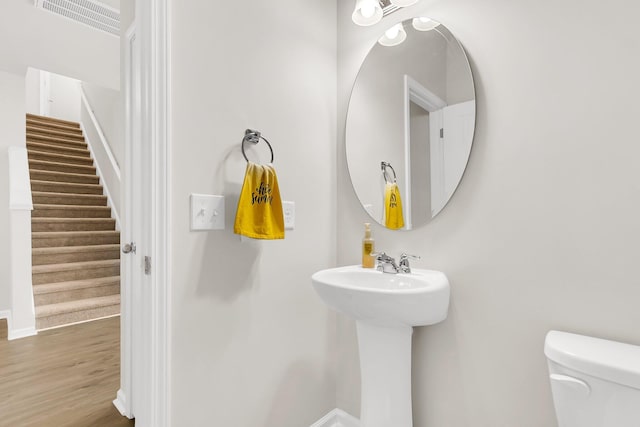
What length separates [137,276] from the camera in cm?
169

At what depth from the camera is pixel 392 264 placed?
1.34m

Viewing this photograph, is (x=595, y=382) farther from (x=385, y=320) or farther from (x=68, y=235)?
(x=68, y=235)

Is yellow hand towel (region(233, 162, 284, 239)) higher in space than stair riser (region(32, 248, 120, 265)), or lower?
higher

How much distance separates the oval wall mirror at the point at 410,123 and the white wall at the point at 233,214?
0.67 feet

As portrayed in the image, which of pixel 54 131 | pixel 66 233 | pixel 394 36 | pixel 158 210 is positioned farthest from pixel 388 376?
pixel 54 131

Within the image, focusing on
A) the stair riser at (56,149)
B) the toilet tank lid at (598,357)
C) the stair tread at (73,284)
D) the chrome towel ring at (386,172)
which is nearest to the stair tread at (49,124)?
the stair riser at (56,149)

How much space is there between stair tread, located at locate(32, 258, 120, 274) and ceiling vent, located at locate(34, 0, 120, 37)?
7.83 ft

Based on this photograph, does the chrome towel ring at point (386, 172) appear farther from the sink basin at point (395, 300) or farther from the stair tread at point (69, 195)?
the stair tread at point (69, 195)

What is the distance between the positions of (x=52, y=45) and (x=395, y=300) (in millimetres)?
3876

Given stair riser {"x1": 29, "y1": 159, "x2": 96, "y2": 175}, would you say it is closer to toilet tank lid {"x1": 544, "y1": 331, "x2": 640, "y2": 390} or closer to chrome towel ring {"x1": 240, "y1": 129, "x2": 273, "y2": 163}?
chrome towel ring {"x1": 240, "y1": 129, "x2": 273, "y2": 163}

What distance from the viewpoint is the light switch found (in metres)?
1.13

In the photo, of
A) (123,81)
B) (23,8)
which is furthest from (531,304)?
(23,8)

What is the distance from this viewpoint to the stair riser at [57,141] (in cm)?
481

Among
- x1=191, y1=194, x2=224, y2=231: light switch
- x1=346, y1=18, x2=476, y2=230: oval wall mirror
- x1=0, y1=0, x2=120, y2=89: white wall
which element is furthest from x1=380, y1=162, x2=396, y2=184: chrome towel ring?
x1=0, y1=0, x2=120, y2=89: white wall
